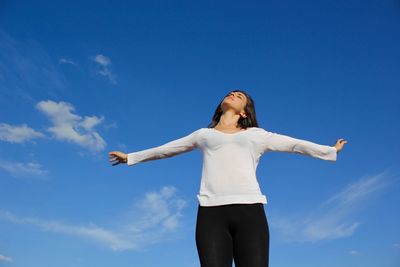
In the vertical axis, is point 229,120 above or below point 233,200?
above

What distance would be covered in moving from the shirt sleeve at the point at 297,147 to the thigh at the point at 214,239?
1158 millimetres

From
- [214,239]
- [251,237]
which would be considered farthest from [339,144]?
[214,239]

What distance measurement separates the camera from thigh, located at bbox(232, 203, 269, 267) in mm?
4988

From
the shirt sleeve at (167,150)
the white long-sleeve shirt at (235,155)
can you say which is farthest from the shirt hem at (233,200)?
the shirt sleeve at (167,150)

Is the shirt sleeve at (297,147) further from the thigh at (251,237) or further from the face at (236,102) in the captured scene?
the thigh at (251,237)

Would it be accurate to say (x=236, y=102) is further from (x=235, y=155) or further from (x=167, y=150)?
(x=167, y=150)

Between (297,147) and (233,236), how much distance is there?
150cm

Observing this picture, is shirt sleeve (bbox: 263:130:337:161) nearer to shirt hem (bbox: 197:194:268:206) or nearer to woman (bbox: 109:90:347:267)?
woman (bbox: 109:90:347:267)

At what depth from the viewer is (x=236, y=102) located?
6.23 metres

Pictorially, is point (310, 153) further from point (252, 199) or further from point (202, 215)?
point (202, 215)

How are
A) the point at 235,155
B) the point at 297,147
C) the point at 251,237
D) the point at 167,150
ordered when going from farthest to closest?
the point at 167,150
the point at 297,147
the point at 235,155
the point at 251,237

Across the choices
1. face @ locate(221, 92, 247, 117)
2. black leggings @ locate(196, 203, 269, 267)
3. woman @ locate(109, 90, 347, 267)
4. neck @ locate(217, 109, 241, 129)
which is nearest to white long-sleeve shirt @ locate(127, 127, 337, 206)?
woman @ locate(109, 90, 347, 267)

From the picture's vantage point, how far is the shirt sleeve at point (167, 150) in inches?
241

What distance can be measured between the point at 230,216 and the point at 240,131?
120 centimetres
